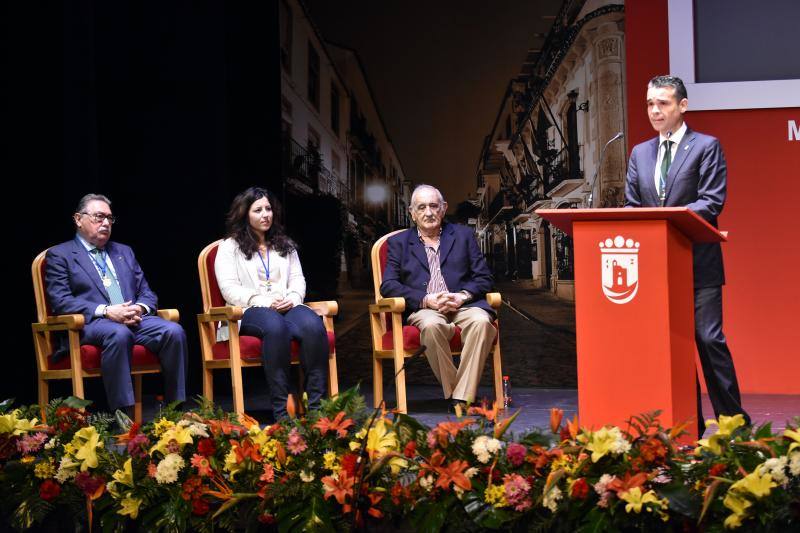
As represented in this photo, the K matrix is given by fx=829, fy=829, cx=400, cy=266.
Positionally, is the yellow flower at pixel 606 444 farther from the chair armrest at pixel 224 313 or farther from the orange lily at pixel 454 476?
the chair armrest at pixel 224 313

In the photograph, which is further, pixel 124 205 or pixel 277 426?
pixel 124 205

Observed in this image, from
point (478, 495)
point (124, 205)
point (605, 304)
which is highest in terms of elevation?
point (124, 205)

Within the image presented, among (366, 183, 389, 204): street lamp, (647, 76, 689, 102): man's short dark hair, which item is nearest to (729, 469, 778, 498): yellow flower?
(647, 76, 689, 102): man's short dark hair

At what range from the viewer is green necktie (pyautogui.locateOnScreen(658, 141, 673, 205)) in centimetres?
316

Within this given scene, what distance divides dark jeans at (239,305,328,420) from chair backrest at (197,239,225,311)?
313 mm

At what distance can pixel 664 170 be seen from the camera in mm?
3166

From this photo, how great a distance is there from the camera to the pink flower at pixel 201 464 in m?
2.04

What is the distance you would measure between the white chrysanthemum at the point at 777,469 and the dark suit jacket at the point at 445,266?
251cm

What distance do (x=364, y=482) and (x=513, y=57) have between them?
4.13 meters

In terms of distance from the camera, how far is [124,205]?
→ 5.02 metres

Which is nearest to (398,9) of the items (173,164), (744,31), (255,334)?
(173,164)

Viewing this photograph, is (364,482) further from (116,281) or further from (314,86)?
(314,86)

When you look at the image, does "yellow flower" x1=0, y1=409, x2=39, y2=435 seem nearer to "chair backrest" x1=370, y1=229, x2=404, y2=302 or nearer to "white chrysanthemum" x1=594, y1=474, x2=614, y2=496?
"white chrysanthemum" x1=594, y1=474, x2=614, y2=496

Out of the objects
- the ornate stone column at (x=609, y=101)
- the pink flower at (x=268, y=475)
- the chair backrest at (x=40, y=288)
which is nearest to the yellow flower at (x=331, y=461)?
the pink flower at (x=268, y=475)
